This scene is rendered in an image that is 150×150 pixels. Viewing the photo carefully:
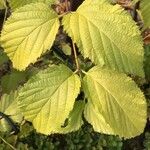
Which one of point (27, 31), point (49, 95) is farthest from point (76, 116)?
point (27, 31)

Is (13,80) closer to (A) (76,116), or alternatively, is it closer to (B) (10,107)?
(B) (10,107)

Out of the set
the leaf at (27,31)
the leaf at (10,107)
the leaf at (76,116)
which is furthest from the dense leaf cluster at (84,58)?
the leaf at (10,107)

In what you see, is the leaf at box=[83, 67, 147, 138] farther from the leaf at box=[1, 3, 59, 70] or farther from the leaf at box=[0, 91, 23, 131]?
the leaf at box=[0, 91, 23, 131]

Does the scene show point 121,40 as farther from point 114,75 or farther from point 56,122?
point 56,122

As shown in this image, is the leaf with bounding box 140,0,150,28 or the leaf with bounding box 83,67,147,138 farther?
the leaf with bounding box 140,0,150,28

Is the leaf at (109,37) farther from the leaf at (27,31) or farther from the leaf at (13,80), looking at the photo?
the leaf at (13,80)

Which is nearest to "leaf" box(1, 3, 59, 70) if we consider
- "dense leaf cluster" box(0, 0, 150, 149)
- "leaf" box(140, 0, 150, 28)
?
"dense leaf cluster" box(0, 0, 150, 149)

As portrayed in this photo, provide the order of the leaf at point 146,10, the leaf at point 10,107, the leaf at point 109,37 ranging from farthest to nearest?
the leaf at point 10,107, the leaf at point 146,10, the leaf at point 109,37
